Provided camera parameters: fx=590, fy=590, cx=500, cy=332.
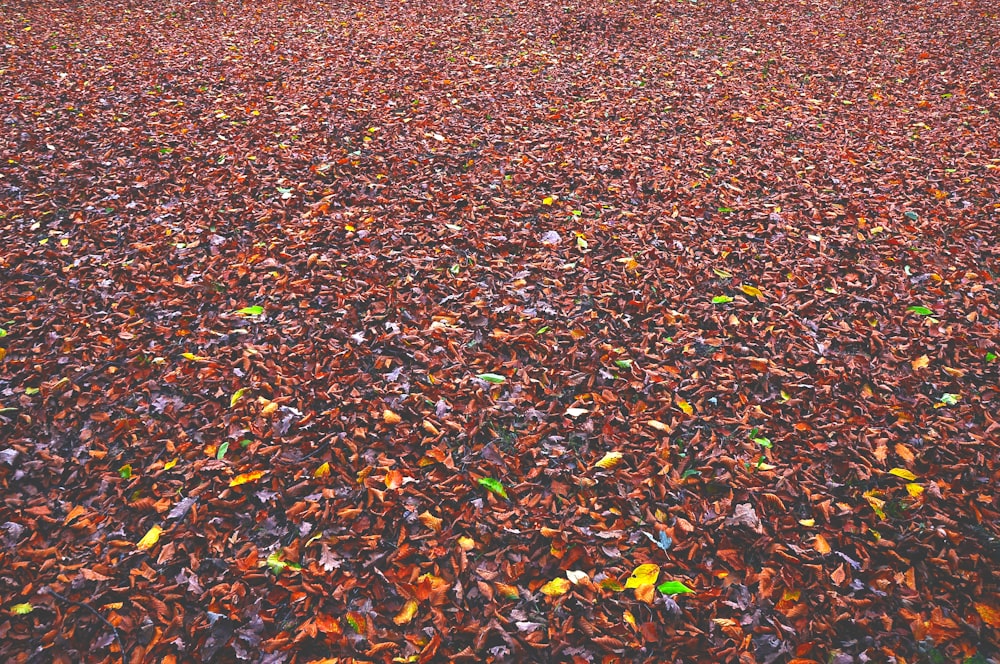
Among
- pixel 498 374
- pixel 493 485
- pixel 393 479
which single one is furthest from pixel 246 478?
pixel 498 374

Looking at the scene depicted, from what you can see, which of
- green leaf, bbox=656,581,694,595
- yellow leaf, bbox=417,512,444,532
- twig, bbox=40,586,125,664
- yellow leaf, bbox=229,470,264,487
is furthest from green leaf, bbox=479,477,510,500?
twig, bbox=40,586,125,664

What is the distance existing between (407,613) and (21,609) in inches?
64.3

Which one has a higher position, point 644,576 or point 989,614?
point 644,576

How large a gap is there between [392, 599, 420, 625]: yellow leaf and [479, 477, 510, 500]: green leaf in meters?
0.65

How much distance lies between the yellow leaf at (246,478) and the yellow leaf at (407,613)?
103 centimetres

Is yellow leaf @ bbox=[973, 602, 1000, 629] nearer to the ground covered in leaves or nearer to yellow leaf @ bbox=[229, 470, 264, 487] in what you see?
the ground covered in leaves

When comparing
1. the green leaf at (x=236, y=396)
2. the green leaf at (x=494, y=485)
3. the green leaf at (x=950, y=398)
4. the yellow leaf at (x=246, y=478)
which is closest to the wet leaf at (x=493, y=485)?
the green leaf at (x=494, y=485)

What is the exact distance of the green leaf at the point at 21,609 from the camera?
2.49m

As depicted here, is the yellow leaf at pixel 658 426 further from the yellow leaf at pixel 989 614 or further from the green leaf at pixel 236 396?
the green leaf at pixel 236 396

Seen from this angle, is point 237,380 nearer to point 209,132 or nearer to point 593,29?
point 209,132

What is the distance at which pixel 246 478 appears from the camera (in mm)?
2986

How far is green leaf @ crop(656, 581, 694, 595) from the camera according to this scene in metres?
2.57

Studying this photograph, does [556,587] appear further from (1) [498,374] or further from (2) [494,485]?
(1) [498,374]

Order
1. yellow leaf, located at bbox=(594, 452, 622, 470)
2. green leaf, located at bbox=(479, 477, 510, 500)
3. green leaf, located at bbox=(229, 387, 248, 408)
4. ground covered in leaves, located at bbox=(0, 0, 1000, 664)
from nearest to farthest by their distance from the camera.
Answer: ground covered in leaves, located at bbox=(0, 0, 1000, 664) < green leaf, located at bbox=(479, 477, 510, 500) < yellow leaf, located at bbox=(594, 452, 622, 470) < green leaf, located at bbox=(229, 387, 248, 408)
